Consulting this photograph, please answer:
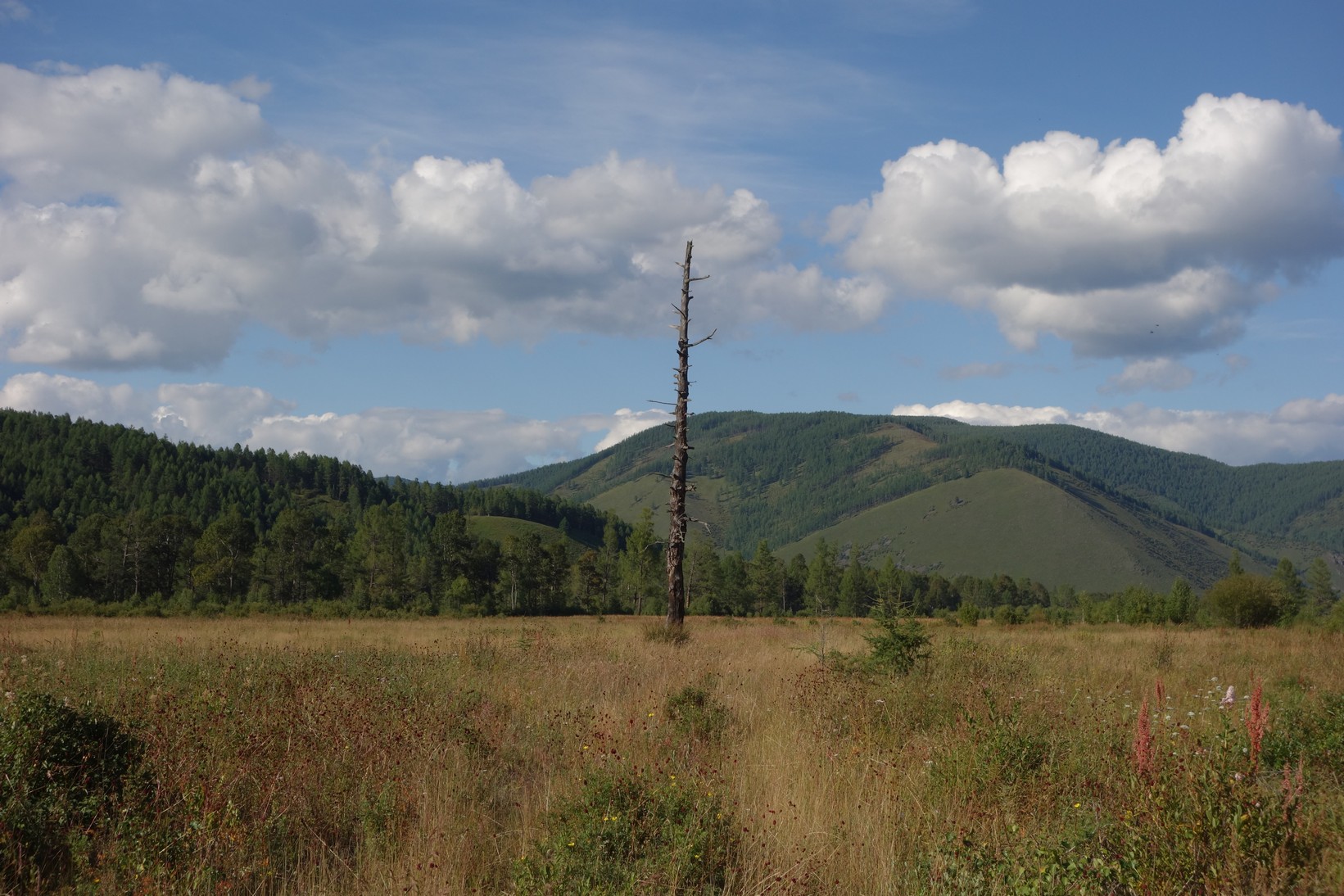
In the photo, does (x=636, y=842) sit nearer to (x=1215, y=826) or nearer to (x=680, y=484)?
(x=1215, y=826)

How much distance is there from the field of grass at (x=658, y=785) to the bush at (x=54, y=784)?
0.03 meters

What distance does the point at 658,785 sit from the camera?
5.75 m

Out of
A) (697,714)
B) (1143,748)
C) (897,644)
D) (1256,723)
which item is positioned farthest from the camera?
(897,644)

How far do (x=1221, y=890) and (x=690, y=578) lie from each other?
9462 centimetres

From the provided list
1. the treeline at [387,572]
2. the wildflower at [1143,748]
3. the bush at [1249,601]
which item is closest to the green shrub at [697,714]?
the wildflower at [1143,748]

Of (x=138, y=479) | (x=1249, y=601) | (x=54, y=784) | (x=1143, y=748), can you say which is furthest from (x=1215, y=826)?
(x=138, y=479)

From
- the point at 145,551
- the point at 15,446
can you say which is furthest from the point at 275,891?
the point at 15,446

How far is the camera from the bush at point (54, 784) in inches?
185

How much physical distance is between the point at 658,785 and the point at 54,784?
3828mm

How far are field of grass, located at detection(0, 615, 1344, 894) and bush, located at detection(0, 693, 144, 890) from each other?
3 centimetres

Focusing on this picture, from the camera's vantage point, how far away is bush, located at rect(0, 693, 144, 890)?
469cm

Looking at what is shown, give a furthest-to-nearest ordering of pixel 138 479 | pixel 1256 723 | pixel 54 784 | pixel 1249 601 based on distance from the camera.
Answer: pixel 138 479 < pixel 1249 601 < pixel 54 784 < pixel 1256 723

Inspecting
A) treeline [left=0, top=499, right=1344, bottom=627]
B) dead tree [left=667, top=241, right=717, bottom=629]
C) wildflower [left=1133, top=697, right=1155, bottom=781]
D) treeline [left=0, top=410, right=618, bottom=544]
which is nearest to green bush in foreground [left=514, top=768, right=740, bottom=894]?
wildflower [left=1133, top=697, right=1155, bottom=781]

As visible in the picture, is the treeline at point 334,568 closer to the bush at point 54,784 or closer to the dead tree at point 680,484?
the dead tree at point 680,484
